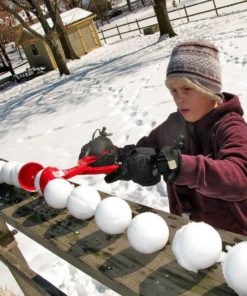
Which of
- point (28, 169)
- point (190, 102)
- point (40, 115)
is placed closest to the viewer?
point (190, 102)

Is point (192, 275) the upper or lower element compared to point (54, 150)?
upper

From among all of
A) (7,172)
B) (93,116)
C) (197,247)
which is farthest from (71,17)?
(197,247)

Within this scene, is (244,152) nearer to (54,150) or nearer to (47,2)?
(54,150)

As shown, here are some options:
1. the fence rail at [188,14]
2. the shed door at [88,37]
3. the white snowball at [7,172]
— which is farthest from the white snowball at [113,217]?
the shed door at [88,37]

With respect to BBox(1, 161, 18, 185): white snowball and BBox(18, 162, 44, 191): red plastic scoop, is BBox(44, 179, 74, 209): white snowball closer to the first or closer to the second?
BBox(18, 162, 44, 191): red plastic scoop

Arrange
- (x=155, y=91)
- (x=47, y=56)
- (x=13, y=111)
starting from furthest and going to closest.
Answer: (x=47, y=56) → (x=13, y=111) → (x=155, y=91)

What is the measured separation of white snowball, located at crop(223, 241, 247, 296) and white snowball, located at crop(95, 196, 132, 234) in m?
0.56

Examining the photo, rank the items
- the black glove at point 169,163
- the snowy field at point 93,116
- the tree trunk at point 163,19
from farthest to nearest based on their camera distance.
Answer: the tree trunk at point 163,19
the snowy field at point 93,116
the black glove at point 169,163

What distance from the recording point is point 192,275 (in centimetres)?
137

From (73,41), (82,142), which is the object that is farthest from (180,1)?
(82,142)

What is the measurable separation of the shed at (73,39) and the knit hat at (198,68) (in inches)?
860

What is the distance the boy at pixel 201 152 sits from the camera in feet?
5.51

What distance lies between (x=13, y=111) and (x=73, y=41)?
13.4 m

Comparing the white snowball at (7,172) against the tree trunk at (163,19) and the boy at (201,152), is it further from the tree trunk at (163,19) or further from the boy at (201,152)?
the tree trunk at (163,19)
